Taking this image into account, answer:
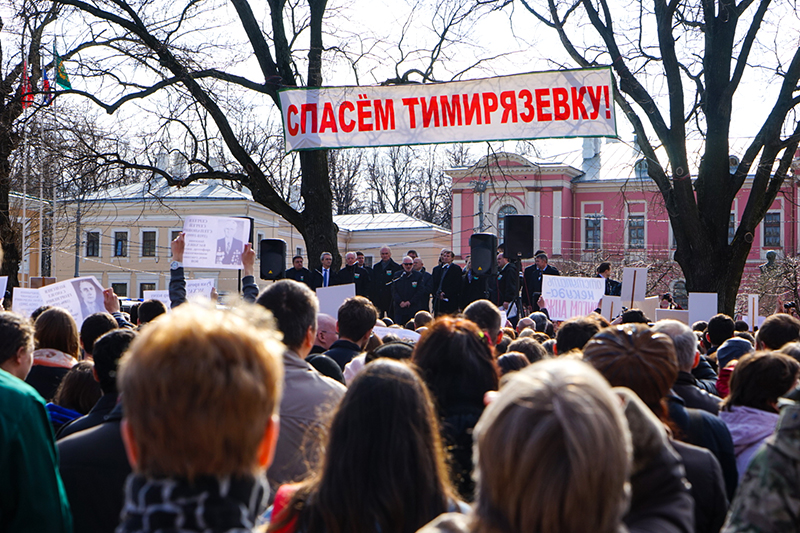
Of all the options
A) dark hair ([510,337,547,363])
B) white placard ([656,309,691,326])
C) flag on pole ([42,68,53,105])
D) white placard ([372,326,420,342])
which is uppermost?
flag on pole ([42,68,53,105])

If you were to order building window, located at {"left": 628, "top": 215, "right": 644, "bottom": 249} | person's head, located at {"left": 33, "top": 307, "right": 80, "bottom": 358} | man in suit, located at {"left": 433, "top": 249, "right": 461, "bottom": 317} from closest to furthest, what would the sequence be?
person's head, located at {"left": 33, "top": 307, "right": 80, "bottom": 358} → man in suit, located at {"left": 433, "top": 249, "right": 461, "bottom": 317} → building window, located at {"left": 628, "top": 215, "right": 644, "bottom": 249}

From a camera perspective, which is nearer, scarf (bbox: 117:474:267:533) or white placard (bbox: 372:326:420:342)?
scarf (bbox: 117:474:267:533)

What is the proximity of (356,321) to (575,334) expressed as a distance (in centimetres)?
151

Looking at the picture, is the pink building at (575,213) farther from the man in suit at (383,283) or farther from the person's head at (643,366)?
the person's head at (643,366)

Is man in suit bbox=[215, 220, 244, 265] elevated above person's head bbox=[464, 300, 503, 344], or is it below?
above

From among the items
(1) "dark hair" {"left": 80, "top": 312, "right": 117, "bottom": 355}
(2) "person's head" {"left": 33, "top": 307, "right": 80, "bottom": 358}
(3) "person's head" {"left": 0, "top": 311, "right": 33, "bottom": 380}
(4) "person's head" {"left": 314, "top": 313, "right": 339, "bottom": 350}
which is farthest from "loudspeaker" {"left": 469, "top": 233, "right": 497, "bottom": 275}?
(3) "person's head" {"left": 0, "top": 311, "right": 33, "bottom": 380}

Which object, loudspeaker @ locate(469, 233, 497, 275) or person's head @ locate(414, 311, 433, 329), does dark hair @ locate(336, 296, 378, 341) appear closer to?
person's head @ locate(414, 311, 433, 329)

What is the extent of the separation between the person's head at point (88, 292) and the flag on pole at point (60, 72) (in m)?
6.32

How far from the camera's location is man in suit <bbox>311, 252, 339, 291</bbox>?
13.9 m

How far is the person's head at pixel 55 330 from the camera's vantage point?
14.4 ft

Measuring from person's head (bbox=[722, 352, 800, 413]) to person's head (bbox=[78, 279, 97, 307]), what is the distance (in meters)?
6.42

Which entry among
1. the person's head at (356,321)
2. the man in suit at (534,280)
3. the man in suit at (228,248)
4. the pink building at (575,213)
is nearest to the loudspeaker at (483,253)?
the man in suit at (534,280)

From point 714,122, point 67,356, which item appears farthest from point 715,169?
point 67,356

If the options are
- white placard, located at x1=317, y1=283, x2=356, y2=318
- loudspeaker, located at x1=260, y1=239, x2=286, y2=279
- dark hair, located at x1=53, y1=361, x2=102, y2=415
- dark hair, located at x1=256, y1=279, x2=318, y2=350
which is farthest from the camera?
loudspeaker, located at x1=260, y1=239, x2=286, y2=279
